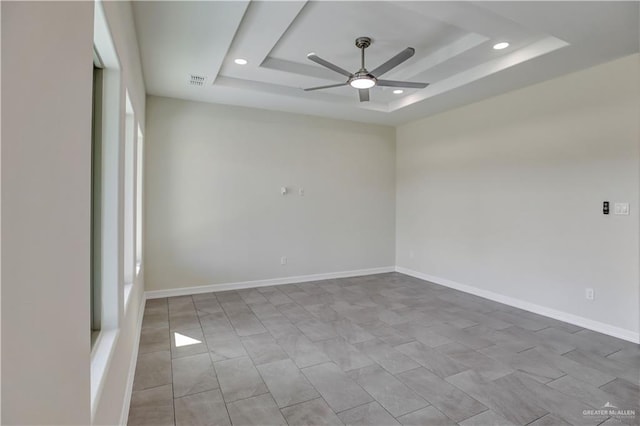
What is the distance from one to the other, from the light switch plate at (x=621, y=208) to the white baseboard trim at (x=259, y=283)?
11.9 feet

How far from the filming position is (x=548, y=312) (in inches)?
156

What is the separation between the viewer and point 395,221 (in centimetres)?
646

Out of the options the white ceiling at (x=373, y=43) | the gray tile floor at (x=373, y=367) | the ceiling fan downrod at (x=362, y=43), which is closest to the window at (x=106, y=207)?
the gray tile floor at (x=373, y=367)

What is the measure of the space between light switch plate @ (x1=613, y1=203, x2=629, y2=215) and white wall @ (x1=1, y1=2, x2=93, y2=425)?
4417 millimetres

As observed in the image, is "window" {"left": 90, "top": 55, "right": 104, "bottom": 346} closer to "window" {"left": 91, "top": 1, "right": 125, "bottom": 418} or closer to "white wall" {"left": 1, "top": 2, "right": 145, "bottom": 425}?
"window" {"left": 91, "top": 1, "right": 125, "bottom": 418}

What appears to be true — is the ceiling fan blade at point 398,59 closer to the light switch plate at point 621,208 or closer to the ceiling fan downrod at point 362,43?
the ceiling fan downrod at point 362,43

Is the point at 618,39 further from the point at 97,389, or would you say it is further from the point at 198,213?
the point at 198,213

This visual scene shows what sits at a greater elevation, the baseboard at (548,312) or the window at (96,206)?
the window at (96,206)

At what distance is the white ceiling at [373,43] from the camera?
8.50ft

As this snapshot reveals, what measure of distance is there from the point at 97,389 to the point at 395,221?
5680mm

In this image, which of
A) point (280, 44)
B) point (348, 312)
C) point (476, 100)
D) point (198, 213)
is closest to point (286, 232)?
point (198, 213)

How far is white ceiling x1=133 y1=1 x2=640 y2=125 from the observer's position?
8.50 feet

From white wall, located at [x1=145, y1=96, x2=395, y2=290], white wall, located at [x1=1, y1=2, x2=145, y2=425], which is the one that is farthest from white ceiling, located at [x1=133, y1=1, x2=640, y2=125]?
white wall, located at [x1=1, y1=2, x2=145, y2=425]

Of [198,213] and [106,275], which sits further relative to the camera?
[198,213]
